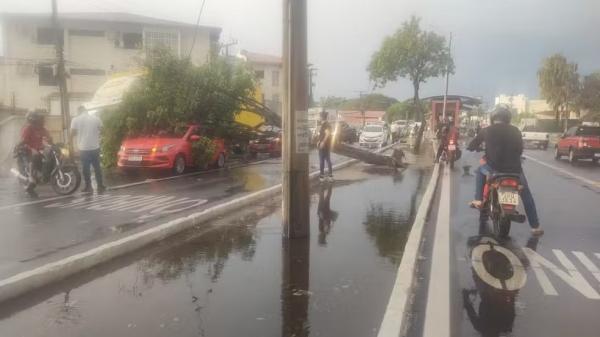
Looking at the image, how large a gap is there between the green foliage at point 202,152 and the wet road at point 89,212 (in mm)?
2281

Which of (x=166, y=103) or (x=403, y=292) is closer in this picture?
(x=403, y=292)

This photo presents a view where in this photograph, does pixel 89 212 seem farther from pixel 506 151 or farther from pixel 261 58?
pixel 261 58

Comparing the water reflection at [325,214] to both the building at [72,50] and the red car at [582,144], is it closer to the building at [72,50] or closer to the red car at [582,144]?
the red car at [582,144]

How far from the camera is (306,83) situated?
6.12 meters

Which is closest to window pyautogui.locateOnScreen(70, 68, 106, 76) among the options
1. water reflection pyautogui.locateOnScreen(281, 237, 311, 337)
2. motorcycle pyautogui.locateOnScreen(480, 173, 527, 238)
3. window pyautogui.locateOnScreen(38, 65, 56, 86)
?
window pyautogui.locateOnScreen(38, 65, 56, 86)

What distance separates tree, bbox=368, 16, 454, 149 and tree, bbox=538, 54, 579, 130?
1986 centimetres

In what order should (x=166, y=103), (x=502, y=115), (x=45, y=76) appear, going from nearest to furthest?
1. (x=502, y=115)
2. (x=166, y=103)
3. (x=45, y=76)

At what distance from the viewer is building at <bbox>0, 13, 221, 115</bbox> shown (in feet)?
123

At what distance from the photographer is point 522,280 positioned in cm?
501

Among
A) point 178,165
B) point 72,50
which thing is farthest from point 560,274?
point 72,50

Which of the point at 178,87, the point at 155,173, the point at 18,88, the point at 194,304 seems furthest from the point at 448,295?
the point at 18,88

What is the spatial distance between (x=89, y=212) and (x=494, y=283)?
6.50 m

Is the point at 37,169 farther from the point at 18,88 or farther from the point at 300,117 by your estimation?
the point at 18,88

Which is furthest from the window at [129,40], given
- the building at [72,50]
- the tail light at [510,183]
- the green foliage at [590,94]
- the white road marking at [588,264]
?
the green foliage at [590,94]
